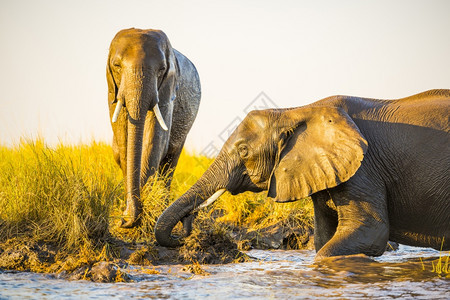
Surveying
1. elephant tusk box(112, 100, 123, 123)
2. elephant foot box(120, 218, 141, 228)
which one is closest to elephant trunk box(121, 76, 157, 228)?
elephant tusk box(112, 100, 123, 123)

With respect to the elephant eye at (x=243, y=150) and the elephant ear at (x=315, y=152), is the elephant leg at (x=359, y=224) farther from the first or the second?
the elephant eye at (x=243, y=150)

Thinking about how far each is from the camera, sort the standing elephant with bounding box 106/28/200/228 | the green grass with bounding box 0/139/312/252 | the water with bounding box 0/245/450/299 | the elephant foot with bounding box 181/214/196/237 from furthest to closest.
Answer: the standing elephant with bounding box 106/28/200/228 < the elephant foot with bounding box 181/214/196/237 < the green grass with bounding box 0/139/312/252 < the water with bounding box 0/245/450/299

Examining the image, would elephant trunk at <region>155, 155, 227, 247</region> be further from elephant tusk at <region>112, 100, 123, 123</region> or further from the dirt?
elephant tusk at <region>112, 100, 123, 123</region>

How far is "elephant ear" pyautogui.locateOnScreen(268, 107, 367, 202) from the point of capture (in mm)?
6863

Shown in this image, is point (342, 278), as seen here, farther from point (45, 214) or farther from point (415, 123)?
point (45, 214)

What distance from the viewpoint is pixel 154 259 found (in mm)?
7766

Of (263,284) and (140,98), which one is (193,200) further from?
(140,98)

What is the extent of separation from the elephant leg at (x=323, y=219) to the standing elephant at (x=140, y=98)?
2401 mm

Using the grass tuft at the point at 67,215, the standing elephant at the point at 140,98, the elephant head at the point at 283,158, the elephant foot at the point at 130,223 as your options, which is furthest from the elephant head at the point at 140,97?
the elephant head at the point at 283,158

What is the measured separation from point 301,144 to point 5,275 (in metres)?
3.03

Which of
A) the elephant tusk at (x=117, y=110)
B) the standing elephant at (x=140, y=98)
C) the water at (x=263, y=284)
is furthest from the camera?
the elephant tusk at (x=117, y=110)

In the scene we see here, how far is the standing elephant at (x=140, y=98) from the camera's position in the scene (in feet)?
32.0

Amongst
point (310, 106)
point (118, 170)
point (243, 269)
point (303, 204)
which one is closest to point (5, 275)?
point (243, 269)

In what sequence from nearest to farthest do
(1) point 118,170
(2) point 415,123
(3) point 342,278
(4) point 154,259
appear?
(3) point 342,278
(2) point 415,123
(4) point 154,259
(1) point 118,170
